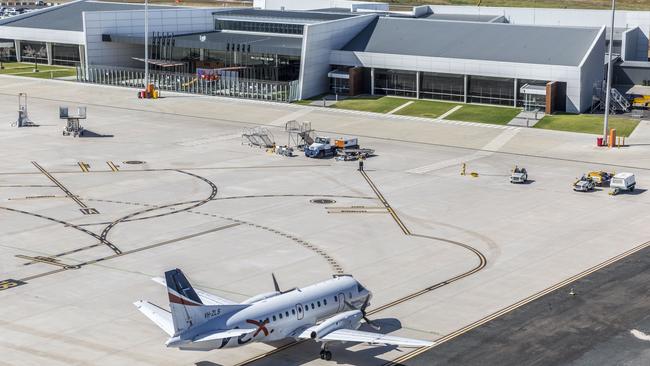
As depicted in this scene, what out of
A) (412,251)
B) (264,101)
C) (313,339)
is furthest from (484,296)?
(264,101)

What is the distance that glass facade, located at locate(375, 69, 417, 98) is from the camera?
15225 cm

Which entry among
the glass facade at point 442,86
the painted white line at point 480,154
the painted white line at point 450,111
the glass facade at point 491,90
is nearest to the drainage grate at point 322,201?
the painted white line at point 480,154

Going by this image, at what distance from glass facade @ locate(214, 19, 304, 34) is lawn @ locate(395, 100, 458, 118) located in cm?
2826

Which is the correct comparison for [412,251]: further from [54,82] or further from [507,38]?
[54,82]

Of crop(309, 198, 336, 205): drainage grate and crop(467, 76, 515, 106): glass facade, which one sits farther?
crop(467, 76, 515, 106): glass facade

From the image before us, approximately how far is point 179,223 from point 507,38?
258 feet

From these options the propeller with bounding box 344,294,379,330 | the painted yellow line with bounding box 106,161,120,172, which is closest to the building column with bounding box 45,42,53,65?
the painted yellow line with bounding box 106,161,120,172

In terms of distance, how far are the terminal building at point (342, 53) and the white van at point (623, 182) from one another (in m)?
39.7

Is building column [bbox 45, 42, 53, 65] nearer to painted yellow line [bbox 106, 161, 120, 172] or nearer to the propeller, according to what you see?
painted yellow line [bbox 106, 161, 120, 172]

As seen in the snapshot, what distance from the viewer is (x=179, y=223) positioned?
283 ft

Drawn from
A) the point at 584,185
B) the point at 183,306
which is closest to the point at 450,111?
the point at 584,185

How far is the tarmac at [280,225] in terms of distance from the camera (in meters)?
63.6

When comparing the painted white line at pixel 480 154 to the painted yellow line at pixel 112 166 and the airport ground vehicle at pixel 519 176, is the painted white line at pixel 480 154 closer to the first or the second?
the airport ground vehicle at pixel 519 176

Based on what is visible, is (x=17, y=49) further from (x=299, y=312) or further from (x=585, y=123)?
(x=299, y=312)
